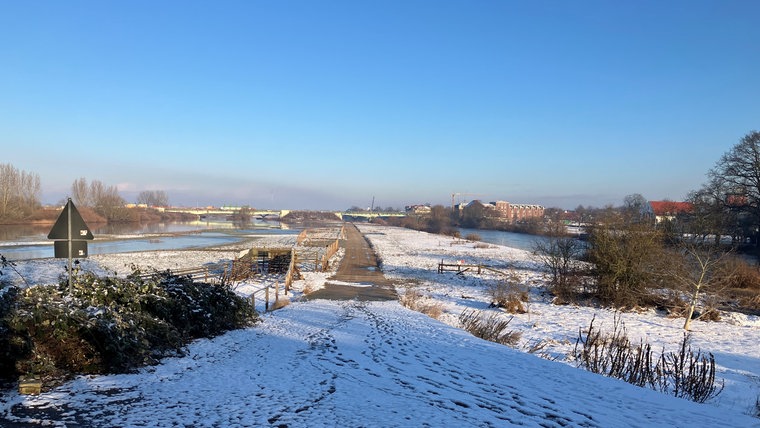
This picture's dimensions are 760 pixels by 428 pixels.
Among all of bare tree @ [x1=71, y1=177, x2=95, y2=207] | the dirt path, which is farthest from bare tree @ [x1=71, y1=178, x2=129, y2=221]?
the dirt path

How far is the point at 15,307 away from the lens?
5.89m

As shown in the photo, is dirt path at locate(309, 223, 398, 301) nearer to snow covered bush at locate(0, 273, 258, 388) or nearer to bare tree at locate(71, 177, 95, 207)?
snow covered bush at locate(0, 273, 258, 388)

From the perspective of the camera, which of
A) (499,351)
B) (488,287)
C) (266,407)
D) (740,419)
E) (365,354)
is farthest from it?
(488,287)

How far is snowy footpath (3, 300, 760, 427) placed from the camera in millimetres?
4969

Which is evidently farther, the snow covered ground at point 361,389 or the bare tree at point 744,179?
the bare tree at point 744,179

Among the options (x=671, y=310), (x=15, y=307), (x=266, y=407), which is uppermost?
(x=15, y=307)

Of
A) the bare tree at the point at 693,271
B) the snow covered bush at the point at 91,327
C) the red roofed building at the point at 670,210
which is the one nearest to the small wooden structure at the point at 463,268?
the bare tree at the point at 693,271

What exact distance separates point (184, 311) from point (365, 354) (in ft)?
12.5

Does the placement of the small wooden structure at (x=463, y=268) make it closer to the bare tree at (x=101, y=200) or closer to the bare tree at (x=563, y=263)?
the bare tree at (x=563, y=263)

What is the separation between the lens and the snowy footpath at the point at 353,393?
497 centimetres

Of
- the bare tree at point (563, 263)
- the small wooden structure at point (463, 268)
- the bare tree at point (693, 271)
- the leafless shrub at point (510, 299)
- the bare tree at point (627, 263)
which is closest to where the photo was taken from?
the bare tree at point (693, 271)

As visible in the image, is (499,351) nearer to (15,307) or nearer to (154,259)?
(15,307)

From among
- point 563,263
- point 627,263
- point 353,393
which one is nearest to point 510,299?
point 563,263

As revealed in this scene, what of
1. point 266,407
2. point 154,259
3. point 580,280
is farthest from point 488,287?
point 154,259
